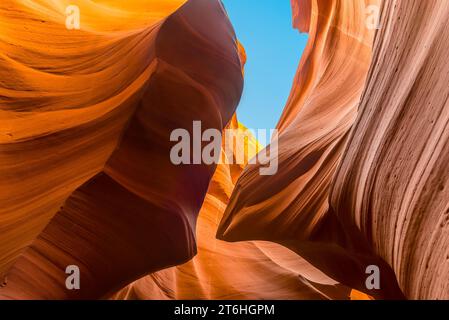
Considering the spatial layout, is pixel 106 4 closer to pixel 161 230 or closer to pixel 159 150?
pixel 159 150

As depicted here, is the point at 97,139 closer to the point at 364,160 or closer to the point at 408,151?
the point at 364,160

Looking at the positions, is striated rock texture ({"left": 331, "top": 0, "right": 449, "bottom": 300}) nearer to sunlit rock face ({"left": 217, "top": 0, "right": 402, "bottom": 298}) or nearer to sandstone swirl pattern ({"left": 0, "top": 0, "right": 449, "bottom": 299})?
sandstone swirl pattern ({"left": 0, "top": 0, "right": 449, "bottom": 299})

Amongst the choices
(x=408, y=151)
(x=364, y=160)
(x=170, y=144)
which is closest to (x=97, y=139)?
(x=170, y=144)

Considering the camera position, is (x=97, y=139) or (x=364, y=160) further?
(x=97, y=139)

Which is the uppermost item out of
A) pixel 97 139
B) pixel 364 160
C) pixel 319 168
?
pixel 97 139

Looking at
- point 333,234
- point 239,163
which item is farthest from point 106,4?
point 239,163

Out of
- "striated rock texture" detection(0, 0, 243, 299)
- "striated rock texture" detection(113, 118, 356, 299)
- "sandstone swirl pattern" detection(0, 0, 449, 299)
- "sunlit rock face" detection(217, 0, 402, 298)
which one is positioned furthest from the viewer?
"striated rock texture" detection(113, 118, 356, 299)

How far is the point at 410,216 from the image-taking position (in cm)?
213

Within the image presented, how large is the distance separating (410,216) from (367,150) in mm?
560

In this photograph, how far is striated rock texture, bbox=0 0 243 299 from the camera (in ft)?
10.2

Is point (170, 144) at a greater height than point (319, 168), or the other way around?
point (170, 144)

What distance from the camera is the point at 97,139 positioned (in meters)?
3.31

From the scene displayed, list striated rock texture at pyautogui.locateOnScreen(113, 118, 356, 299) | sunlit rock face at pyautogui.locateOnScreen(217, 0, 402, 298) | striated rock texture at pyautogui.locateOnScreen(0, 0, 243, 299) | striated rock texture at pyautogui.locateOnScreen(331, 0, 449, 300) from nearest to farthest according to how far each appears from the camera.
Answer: striated rock texture at pyautogui.locateOnScreen(331, 0, 449, 300) < striated rock texture at pyautogui.locateOnScreen(0, 0, 243, 299) < sunlit rock face at pyautogui.locateOnScreen(217, 0, 402, 298) < striated rock texture at pyautogui.locateOnScreen(113, 118, 356, 299)

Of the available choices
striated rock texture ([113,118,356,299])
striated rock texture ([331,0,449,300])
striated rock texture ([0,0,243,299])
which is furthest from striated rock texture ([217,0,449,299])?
striated rock texture ([113,118,356,299])
